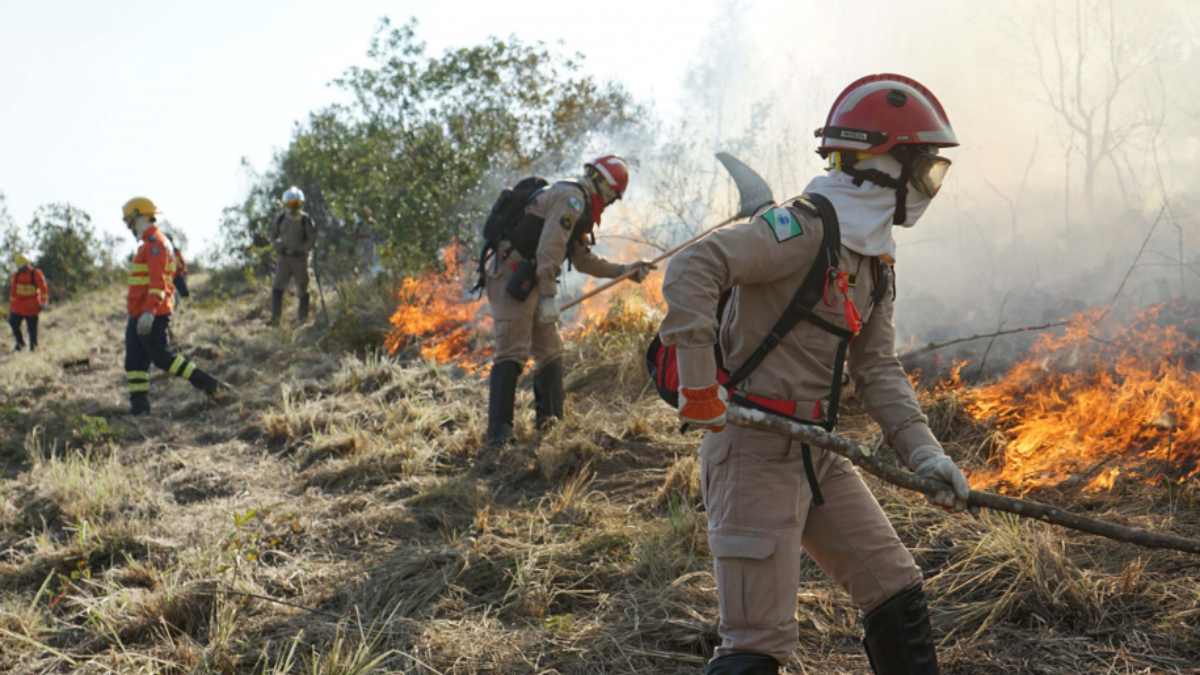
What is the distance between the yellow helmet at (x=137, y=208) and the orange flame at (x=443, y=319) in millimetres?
2585

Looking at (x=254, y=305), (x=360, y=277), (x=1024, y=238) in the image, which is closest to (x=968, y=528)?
(x=1024, y=238)

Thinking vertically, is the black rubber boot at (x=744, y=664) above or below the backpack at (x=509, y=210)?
below

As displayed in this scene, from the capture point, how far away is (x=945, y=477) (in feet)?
8.49

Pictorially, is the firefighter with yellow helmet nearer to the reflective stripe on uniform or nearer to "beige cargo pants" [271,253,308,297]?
"beige cargo pants" [271,253,308,297]

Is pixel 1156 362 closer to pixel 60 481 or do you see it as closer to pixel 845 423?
pixel 845 423

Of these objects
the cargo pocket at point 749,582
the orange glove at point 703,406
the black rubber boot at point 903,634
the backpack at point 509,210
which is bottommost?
the black rubber boot at point 903,634

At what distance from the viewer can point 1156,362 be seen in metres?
4.98

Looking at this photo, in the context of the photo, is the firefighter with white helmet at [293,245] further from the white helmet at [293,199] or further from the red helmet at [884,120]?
the red helmet at [884,120]

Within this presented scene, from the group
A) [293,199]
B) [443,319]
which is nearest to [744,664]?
[443,319]

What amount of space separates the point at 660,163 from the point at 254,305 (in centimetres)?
815

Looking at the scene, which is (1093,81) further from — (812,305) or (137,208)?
(137,208)

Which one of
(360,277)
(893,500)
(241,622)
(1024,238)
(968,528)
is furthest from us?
(360,277)

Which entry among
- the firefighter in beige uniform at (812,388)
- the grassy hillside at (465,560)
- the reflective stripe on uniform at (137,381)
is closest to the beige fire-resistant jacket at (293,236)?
the reflective stripe on uniform at (137,381)

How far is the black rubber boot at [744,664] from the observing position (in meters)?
2.38
